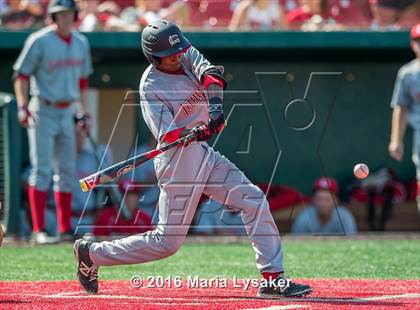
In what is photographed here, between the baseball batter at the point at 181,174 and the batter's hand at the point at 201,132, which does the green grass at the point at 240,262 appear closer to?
the baseball batter at the point at 181,174

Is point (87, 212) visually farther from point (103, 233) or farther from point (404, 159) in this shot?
point (404, 159)

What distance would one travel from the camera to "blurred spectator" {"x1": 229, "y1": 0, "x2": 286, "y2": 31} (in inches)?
439

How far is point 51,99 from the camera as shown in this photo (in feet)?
29.6

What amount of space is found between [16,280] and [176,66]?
193 cm

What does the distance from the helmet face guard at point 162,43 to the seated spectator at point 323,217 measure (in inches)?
201

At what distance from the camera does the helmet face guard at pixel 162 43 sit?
5.36 m

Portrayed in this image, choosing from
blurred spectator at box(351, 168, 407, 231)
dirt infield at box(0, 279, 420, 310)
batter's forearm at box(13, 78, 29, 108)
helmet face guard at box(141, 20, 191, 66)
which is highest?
helmet face guard at box(141, 20, 191, 66)

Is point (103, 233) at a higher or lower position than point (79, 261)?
lower

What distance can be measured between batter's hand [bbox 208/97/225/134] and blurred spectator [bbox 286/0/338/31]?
5.99 meters

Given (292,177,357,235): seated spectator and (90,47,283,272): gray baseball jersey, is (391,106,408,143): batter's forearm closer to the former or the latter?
(292,177,357,235): seated spectator

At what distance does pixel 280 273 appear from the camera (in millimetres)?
5559

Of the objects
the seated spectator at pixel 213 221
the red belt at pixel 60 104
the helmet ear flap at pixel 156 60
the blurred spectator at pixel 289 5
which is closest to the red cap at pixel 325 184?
the seated spectator at pixel 213 221

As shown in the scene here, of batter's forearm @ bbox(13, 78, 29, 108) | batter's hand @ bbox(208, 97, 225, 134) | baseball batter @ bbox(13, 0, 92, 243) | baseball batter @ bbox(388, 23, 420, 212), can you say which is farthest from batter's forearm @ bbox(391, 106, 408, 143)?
batter's hand @ bbox(208, 97, 225, 134)

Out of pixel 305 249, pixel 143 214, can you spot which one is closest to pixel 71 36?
pixel 143 214
